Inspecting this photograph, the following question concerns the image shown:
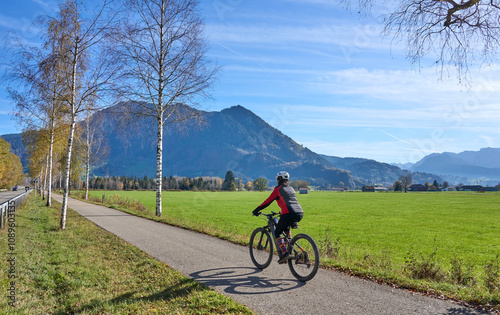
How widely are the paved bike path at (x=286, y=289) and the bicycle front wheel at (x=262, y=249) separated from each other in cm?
22

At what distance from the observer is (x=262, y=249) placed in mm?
8719

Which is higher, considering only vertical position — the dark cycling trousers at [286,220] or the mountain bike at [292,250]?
the dark cycling trousers at [286,220]

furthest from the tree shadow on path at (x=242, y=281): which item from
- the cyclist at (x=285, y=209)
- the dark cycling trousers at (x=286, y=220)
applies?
the dark cycling trousers at (x=286, y=220)

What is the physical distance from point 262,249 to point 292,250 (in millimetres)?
1324

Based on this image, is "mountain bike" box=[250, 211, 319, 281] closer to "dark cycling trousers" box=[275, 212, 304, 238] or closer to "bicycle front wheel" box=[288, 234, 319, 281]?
"bicycle front wheel" box=[288, 234, 319, 281]

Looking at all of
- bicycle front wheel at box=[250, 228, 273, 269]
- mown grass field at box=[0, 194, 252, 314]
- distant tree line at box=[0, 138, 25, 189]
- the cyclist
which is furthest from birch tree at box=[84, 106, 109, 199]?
the cyclist

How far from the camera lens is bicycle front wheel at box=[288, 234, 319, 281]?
7.21 meters

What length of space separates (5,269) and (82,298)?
417cm

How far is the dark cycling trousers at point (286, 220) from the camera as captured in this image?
24.9ft

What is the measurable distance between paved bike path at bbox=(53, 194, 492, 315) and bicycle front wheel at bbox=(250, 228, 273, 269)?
0.72ft

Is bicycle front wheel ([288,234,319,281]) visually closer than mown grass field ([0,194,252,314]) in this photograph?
No

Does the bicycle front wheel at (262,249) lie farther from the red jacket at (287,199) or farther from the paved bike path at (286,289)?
the red jacket at (287,199)

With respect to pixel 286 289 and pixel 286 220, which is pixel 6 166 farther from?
pixel 286 289

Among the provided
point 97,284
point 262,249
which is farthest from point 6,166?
point 262,249
